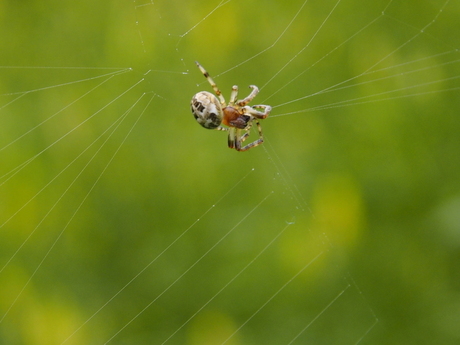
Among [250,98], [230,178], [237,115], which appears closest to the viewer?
[250,98]

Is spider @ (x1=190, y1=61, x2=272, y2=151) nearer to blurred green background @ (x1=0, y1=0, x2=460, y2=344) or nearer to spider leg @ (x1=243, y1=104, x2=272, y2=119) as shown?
spider leg @ (x1=243, y1=104, x2=272, y2=119)

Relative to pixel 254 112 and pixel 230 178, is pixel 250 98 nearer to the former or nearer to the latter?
pixel 254 112

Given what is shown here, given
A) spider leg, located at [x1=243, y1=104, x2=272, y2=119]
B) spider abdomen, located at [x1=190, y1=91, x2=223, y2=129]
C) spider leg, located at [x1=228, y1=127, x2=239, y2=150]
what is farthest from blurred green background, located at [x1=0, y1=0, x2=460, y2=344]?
spider abdomen, located at [x1=190, y1=91, x2=223, y2=129]

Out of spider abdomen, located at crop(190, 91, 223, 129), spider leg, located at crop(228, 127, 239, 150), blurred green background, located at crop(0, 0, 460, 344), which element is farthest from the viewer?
spider leg, located at crop(228, 127, 239, 150)

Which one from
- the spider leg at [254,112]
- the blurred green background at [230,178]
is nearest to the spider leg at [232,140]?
the spider leg at [254,112]

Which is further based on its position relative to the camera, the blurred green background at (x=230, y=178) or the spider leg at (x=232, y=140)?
the spider leg at (x=232, y=140)

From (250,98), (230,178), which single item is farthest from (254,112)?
(230,178)

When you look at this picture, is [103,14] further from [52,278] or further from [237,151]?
[52,278]

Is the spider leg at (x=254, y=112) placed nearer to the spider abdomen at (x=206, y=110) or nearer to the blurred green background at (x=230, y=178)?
the spider abdomen at (x=206, y=110)

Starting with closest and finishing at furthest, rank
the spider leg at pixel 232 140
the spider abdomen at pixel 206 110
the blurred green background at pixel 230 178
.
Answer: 1. the spider abdomen at pixel 206 110
2. the blurred green background at pixel 230 178
3. the spider leg at pixel 232 140
